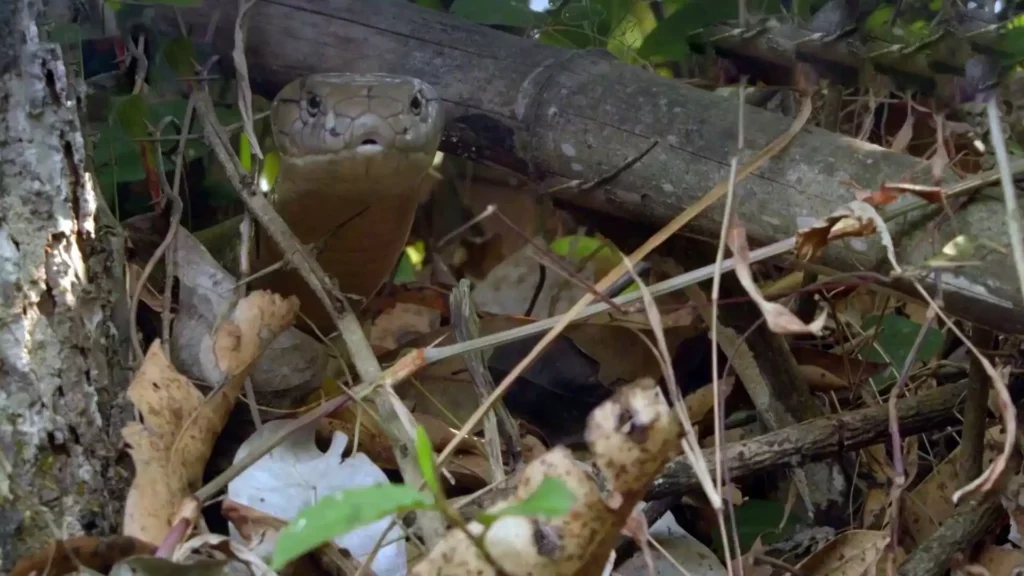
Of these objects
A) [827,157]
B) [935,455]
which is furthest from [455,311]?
[935,455]

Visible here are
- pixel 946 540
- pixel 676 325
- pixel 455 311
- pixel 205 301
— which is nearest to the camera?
pixel 946 540

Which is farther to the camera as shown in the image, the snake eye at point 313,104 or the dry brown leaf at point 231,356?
the snake eye at point 313,104

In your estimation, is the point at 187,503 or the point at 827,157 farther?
the point at 827,157

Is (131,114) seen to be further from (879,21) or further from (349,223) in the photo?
(879,21)

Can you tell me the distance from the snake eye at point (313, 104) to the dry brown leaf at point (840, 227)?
1079mm

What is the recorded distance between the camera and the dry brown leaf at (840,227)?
93 centimetres

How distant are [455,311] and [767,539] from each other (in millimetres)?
527

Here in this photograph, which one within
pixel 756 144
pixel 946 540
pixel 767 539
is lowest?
pixel 767 539

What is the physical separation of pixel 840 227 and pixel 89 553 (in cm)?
75

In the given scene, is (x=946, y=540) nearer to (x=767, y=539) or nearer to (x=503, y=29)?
(x=767, y=539)

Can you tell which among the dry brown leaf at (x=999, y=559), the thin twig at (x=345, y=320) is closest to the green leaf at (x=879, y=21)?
the dry brown leaf at (x=999, y=559)

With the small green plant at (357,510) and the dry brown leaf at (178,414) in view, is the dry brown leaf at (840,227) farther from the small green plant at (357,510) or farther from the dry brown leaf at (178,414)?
the dry brown leaf at (178,414)

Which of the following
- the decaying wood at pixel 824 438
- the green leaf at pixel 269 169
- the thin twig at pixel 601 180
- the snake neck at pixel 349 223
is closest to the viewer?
the decaying wood at pixel 824 438

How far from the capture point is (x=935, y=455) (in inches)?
59.1
